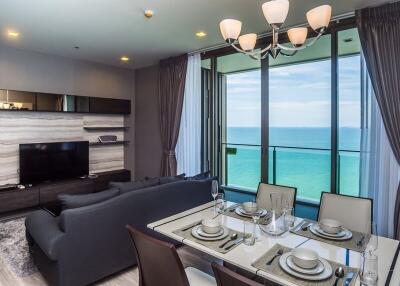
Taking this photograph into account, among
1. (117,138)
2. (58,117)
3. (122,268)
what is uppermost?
(58,117)

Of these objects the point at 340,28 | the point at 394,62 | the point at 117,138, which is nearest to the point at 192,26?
the point at 340,28

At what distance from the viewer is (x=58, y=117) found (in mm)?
5133

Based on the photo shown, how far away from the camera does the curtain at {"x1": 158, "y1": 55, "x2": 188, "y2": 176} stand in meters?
5.12

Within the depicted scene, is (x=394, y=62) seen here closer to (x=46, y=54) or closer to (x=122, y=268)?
(x=122, y=268)

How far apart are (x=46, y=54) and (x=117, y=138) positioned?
219cm

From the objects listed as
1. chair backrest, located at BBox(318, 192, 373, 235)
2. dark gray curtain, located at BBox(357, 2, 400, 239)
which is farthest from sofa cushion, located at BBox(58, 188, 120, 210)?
dark gray curtain, located at BBox(357, 2, 400, 239)

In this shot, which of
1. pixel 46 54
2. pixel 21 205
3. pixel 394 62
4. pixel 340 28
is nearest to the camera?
pixel 394 62

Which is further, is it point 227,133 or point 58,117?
point 227,133

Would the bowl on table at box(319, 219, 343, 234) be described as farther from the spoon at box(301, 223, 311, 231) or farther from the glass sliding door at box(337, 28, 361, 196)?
the glass sliding door at box(337, 28, 361, 196)

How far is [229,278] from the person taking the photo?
44.2 inches

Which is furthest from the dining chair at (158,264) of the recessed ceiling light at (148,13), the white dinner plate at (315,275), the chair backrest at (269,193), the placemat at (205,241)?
the recessed ceiling light at (148,13)

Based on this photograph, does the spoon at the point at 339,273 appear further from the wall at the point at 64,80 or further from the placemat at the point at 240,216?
the wall at the point at 64,80

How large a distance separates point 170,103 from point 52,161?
8.02ft

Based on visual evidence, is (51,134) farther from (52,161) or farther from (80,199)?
(80,199)
